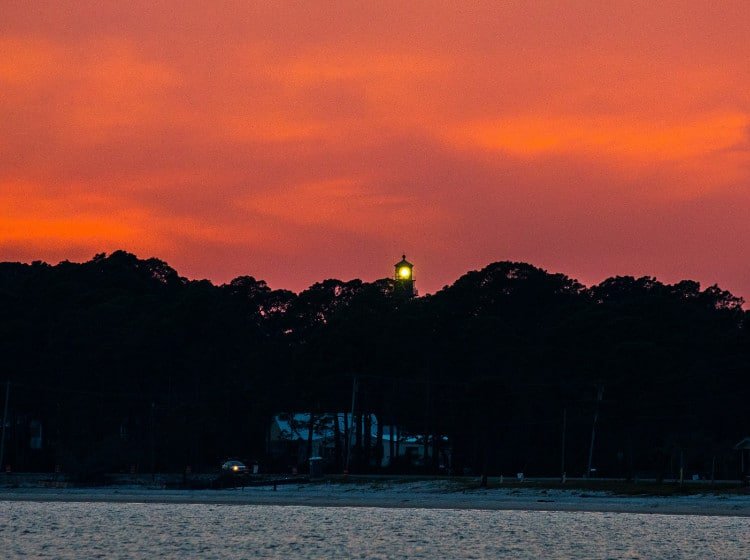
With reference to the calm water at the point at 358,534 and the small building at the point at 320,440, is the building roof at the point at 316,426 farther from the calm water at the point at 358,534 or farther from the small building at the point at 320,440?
the calm water at the point at 358,534

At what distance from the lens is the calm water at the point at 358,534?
178 feet

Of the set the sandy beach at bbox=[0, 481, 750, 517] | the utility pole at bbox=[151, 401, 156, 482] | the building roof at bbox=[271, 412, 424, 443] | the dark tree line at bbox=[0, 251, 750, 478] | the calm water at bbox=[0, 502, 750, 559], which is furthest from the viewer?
the building roof at bbox=[271, 412, 424, 443]

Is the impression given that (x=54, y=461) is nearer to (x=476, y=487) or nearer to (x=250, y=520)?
(x=476, y=487)

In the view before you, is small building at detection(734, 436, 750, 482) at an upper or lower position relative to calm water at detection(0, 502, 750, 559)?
upper

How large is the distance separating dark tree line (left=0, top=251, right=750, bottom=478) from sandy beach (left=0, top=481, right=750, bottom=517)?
27.8ft

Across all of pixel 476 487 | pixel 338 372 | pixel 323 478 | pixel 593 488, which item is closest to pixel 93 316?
pixel 338 372

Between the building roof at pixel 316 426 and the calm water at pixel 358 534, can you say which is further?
the building roof at pixel 316 426

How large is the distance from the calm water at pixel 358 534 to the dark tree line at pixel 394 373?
82.7 ft

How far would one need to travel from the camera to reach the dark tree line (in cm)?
10862

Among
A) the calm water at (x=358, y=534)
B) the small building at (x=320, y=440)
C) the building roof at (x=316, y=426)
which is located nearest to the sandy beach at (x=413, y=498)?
the calm water at (x=358, y=534)

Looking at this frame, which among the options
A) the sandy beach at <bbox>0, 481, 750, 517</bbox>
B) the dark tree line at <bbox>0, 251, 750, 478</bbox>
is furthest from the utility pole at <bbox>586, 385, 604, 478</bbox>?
the sandy beach at <bbox>0, 481, 750, 517</bbox>

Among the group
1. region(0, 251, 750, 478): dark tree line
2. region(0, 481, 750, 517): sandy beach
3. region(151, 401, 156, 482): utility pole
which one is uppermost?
region(0, 251, 750, 478): dark tree line

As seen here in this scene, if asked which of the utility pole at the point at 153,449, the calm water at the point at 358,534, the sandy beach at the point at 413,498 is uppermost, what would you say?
the utility pole at the point at 153,449

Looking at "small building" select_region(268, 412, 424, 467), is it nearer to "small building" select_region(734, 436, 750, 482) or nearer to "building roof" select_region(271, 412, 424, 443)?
"building roof" select_region(271, 412, 424, 443)
